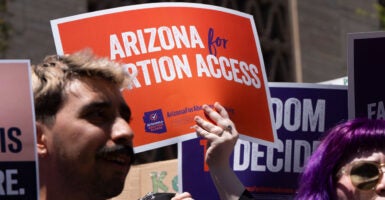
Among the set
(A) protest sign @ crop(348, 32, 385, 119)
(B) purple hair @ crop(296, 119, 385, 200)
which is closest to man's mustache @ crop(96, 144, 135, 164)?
(B) purple hair @ crop(296, 119, 385, 200)

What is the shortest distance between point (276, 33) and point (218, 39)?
59.1ft

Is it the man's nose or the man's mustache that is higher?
the man's nose

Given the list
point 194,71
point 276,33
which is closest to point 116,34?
point 194,71

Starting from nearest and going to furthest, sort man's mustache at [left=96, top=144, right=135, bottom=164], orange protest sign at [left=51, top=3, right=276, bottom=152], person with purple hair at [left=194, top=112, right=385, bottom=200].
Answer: man's mustache at [left=96, top=144, right=135, bottom=164], person with purple hair at [left=194, top=112, right=385, bottom=200], orange protest sign at [left=51, top=3, right=276, bottom=152]

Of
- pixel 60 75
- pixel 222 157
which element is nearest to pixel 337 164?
pixel 222 157

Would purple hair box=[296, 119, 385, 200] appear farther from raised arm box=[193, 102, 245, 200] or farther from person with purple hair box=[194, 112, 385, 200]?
raised arm box=[193, 102, 245, 200]

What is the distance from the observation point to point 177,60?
16.8 feet

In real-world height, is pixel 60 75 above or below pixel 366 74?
above

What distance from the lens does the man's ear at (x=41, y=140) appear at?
12.9 ft

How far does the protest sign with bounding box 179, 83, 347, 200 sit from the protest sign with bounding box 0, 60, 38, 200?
5.41ft

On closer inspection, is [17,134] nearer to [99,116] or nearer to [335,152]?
[99,116]

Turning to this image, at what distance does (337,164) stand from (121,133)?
1.03 m

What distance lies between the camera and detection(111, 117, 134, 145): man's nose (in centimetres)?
392

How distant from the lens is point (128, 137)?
395cm
